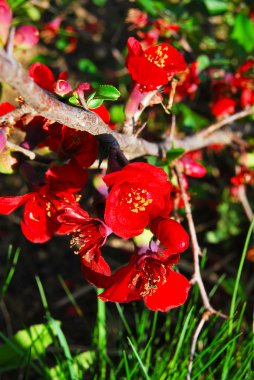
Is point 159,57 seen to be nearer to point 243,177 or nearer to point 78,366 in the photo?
point 243,177

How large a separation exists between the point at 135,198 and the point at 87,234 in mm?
119

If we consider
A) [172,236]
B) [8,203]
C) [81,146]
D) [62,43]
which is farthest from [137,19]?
[172,236]

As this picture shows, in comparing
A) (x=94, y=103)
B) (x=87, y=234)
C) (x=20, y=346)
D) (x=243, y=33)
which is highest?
(x=94, y=103)

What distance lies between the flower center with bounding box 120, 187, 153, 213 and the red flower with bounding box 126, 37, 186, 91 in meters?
0.21

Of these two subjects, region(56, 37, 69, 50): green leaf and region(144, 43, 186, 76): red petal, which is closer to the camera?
region(144, 43, 186, 76): red petal

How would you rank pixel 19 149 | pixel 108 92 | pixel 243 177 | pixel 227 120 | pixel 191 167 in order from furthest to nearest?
1. pixel 243 177
2. pixel 227 120
3. pixel 191 167
4. pixel 19 149
5. pixel 108 92

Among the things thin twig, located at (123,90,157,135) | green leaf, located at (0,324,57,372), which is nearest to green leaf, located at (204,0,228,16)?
thin twig, located at (123,90,157,135)

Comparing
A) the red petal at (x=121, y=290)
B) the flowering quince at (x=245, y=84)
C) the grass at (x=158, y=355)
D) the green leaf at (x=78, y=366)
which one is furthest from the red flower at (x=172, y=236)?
the flowering quince at (x=245, y=84)

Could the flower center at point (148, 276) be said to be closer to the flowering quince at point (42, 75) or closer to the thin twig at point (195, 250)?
the thin twig at point (195, 250)

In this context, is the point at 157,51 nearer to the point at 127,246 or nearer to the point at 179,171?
the point at 179,171

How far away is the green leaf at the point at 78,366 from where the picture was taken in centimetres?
123

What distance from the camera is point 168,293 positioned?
0.91m

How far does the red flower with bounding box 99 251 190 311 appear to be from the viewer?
0.88 meters

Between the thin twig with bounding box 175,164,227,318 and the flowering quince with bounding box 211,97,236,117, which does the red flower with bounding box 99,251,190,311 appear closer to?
the thin twig with bounding box 175,164,227,318
